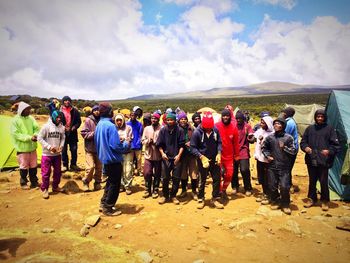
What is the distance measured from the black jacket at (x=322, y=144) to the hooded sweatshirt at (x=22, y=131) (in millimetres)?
6560

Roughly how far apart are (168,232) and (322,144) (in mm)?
3732

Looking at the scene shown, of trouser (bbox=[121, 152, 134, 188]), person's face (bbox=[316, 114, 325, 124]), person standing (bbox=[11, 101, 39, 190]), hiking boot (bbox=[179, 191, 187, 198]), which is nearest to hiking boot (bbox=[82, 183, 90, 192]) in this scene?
trouser (bbox=[121, 152, 134, 188])

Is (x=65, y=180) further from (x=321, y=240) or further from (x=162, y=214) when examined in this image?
(x=321, y=240)

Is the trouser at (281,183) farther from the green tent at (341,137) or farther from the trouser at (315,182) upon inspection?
the green tent at (341,137)

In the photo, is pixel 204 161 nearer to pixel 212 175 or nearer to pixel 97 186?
pixel 212 175

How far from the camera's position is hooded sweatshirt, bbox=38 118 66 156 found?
6.12 meters

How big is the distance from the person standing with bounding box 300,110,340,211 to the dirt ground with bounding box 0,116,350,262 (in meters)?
0.40

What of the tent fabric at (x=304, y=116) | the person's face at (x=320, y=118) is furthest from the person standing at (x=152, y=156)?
the tent fabric at (x=304, y=116)

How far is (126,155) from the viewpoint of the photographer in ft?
22.2

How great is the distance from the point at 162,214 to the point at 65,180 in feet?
12.4

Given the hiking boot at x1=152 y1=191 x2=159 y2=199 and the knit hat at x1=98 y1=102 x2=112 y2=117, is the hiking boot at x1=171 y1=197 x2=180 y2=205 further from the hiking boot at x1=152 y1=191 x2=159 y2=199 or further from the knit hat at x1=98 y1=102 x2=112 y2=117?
the knit hat at x1=98 y1=102 x2=112 y2=117

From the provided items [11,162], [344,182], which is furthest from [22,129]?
[344,182]

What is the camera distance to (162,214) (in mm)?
5430

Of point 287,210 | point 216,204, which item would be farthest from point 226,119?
point 287,210
